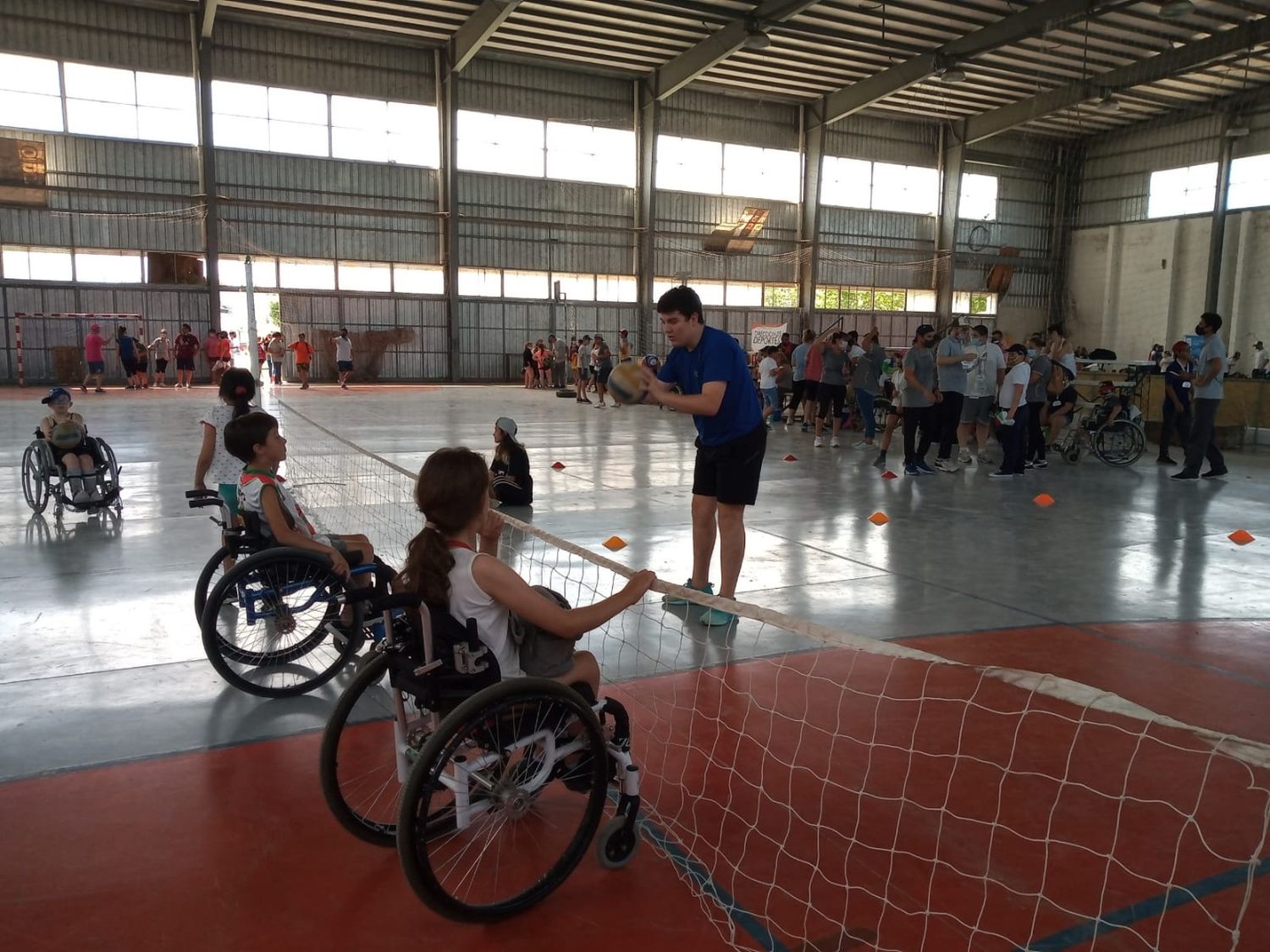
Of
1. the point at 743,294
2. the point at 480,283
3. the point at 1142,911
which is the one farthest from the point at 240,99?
the point at 1142,911

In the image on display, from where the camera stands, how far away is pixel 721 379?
461cm

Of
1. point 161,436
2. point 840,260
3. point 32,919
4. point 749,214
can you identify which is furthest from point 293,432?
point 840,260

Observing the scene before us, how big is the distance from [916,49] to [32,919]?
94.8 ft

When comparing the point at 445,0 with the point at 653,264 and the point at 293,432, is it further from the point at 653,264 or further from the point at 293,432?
the point at 293,432

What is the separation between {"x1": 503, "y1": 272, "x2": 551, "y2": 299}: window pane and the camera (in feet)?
97.3

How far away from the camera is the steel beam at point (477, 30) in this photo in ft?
74.5

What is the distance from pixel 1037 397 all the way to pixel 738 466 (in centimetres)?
803

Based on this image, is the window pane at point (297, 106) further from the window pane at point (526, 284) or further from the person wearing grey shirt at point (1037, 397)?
the person wearing grey shirt at point (1037, 397)

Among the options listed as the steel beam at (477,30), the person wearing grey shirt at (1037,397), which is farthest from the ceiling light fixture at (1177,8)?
the steel beam at (477,30)

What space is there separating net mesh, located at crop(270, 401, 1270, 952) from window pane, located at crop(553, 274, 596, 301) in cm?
2688

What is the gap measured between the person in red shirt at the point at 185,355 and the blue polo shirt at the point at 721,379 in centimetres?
2331

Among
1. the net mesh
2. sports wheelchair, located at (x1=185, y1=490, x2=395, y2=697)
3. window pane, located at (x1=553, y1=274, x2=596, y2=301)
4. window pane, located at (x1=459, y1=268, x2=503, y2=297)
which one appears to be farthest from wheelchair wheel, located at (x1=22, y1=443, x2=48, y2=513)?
window pane, located at (x1=553, y1=274, x2=596, y2=301)

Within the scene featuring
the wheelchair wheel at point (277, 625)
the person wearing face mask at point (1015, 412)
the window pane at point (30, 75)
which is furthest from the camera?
the window pane at point (30, 75)

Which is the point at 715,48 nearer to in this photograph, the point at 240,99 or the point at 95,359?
the point at 240,99
